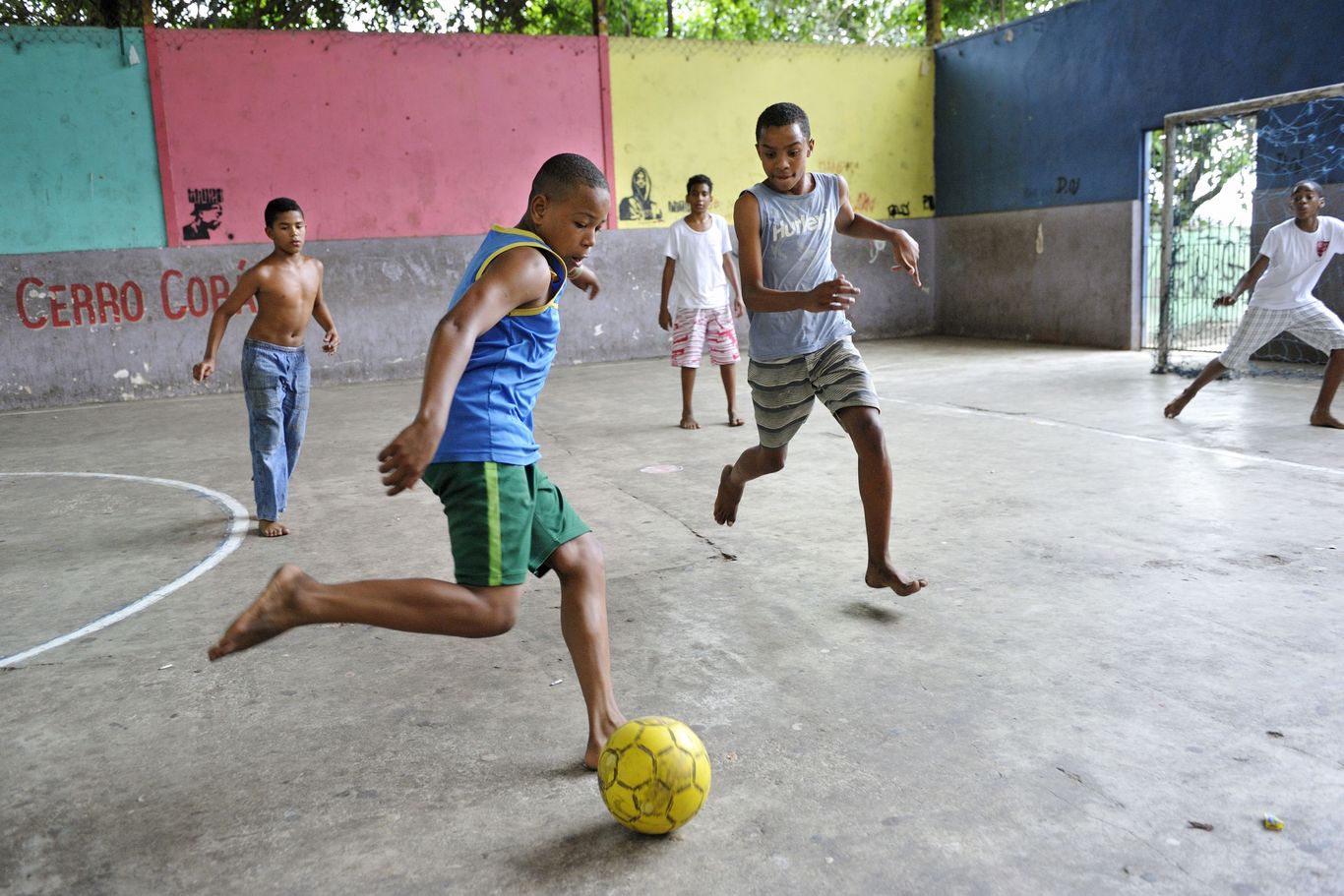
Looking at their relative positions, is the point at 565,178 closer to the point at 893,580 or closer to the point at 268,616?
the point at 268,616

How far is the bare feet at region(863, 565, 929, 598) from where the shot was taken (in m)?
3.74

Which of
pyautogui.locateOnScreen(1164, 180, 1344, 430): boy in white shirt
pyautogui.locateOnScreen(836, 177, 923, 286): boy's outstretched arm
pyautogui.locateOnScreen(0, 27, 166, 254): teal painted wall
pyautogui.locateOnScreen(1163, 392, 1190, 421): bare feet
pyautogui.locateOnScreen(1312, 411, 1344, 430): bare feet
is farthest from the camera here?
pyautogui.locateOnScreen(0, 27, 166, 254): teal painted wall

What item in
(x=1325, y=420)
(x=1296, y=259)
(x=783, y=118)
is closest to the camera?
(x=783, y=118)

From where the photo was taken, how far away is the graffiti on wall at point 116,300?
1126 centimetres

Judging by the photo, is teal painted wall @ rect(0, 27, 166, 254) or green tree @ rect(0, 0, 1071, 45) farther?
green tree @ rect(0, 0, 1071, 45)

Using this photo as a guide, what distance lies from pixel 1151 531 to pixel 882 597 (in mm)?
1454

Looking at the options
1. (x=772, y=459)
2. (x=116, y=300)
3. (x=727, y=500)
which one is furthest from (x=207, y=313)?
(x=772, y=459)

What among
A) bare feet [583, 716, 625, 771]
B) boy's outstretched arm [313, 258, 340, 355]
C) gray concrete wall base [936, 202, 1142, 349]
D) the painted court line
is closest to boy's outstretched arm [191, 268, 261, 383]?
boy's outstretched arm [313, 258, 340, 355]

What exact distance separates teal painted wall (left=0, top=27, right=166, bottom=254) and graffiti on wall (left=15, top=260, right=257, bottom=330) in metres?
0.42

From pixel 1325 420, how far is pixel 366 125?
33.0 feet

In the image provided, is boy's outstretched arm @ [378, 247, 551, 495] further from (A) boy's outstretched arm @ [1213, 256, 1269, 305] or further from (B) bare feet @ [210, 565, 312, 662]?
(A) boy's outstretched arm @ [1213, 256, 1269, 305]

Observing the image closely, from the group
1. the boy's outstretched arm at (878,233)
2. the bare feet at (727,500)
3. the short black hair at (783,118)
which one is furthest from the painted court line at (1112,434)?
the short black hair at (783,118)

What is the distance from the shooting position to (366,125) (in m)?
12.2

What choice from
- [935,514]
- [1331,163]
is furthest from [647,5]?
[935,514]
